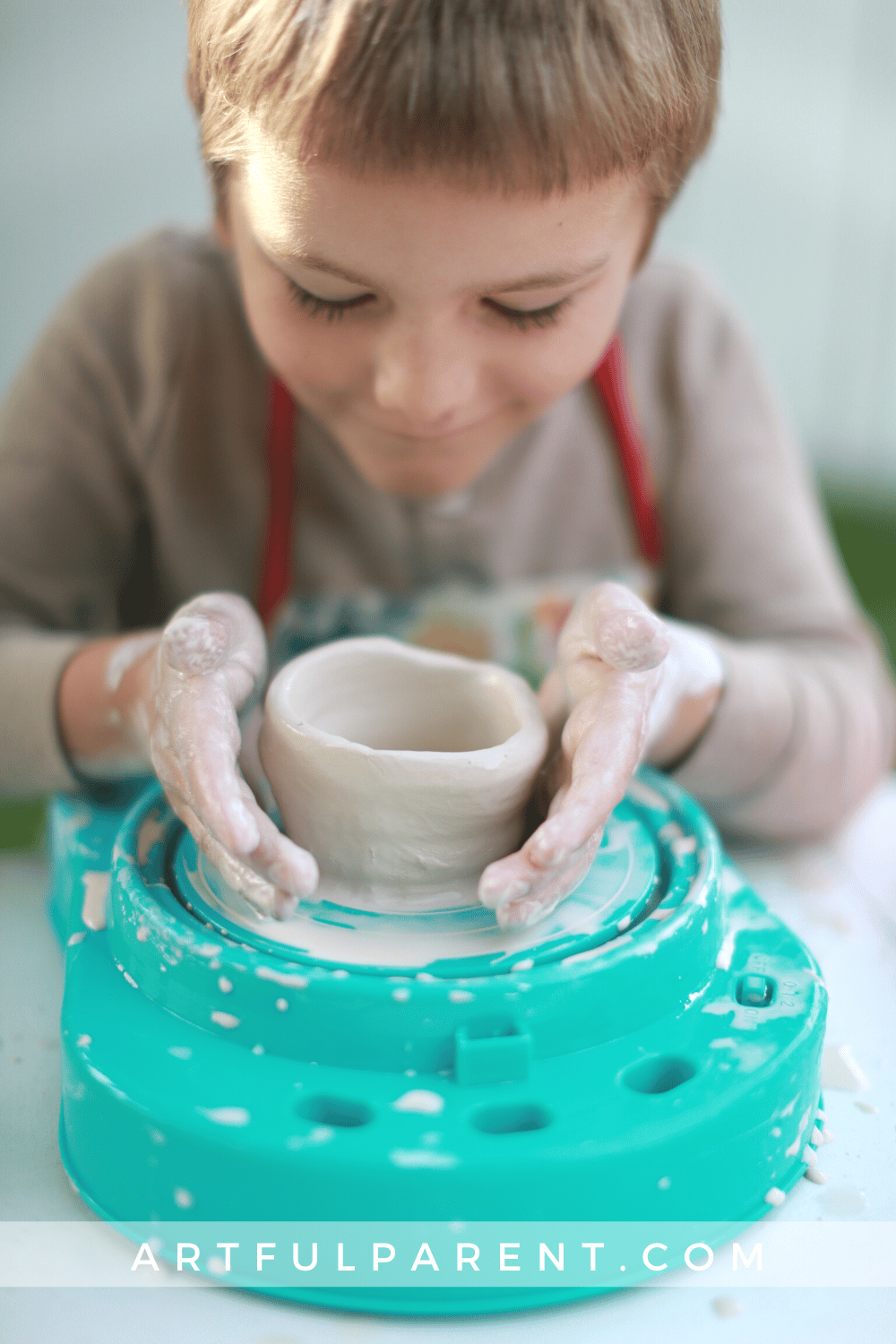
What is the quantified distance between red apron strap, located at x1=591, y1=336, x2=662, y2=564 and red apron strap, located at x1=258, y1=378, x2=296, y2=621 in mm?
238

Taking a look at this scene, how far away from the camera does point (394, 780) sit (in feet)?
1.51

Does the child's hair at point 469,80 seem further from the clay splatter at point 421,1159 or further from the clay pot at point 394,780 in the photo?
the clay splatter at point 421,1159

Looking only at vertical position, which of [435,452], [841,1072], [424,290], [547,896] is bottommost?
[841,1072]

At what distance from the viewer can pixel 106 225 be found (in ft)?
5.02

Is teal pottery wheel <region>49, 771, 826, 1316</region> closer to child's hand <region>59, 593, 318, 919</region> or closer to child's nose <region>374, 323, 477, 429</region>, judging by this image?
child's hand <region>59, 593, 318, 919</region>

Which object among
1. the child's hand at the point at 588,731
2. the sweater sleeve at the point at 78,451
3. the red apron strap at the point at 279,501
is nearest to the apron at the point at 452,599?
the red apron strap at the point at 279,501

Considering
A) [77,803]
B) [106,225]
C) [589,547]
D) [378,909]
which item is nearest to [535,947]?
[378,909]

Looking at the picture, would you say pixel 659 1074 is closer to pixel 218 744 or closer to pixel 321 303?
pixel 218 744

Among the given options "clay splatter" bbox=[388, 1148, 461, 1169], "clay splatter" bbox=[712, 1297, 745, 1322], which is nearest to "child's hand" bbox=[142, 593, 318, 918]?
"clay splatter" bbox=[388, 1148, 461, 1169]

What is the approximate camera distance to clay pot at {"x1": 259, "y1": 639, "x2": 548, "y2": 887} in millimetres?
463

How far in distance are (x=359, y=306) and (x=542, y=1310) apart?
0.43 metres

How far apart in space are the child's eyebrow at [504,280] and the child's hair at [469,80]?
0.04m

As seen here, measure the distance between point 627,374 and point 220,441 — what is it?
0.32 m

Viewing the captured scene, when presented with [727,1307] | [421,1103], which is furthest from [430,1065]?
[727,1307]
